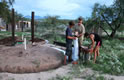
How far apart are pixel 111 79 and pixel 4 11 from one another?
1316 cm

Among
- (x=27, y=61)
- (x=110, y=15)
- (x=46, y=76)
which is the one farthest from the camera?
(x=110, y=15)

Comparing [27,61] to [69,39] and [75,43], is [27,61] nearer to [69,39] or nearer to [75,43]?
[69,39]

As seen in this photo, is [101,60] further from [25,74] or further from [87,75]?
[25,74]

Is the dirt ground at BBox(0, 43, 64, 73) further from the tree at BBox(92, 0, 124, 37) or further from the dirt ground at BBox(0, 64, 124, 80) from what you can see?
the tree at BBox(92, 0, 124, 37)

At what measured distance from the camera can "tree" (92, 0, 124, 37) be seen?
12874mm

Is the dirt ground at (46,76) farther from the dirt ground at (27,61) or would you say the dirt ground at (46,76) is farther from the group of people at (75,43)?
the group of people at (75,43)

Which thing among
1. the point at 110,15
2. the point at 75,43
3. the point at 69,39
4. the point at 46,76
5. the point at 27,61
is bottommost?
the point at 46,76

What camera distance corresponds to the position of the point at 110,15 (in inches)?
532

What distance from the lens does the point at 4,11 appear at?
46.0 feet

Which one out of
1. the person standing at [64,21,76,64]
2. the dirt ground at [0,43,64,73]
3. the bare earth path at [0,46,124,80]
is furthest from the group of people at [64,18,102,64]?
the bare earth path at [0,46,124,80]

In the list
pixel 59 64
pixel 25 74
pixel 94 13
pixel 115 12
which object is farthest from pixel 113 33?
pixel 25 74

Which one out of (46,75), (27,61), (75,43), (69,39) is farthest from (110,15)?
(46,75)

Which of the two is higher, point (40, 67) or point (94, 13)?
point (94, 13)

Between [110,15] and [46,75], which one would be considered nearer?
[46,75]
